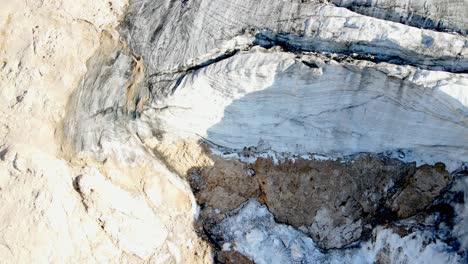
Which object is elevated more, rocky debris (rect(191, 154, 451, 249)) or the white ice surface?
the white ice surface

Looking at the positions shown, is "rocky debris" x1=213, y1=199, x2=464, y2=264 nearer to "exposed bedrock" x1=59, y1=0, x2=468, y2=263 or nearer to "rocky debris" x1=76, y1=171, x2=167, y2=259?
"exposed bedrock" x1=59, y1=0, x2=468, y2=263

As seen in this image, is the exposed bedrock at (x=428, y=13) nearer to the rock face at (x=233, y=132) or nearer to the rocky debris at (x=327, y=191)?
the rock face at (x=233, y=132)

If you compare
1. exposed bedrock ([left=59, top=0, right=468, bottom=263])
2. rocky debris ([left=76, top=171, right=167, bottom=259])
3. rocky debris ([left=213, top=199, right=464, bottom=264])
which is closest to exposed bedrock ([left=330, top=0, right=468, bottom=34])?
exposed bedrock ([left=59, top=0, right=468, bottom=263])

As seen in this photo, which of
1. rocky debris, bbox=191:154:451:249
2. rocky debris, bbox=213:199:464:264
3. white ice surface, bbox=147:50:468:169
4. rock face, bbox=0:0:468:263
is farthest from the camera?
rocky debris, bbox=191:154:451:249

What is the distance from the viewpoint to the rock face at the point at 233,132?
533 cm

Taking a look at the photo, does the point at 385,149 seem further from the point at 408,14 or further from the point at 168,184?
the point at 168,184

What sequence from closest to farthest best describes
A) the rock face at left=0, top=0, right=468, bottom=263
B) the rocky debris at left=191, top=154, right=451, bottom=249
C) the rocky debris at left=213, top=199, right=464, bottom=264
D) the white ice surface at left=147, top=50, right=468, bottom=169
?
the white ice surface at left=147, top=50, right=468, bottom=169
the rock face at left=0, top=0, right=468, bottom=263
the rocky debris at left=213, top=199, right=464, bottom=264
the rocky debris at left=191, top=154, right=451, bottom=249

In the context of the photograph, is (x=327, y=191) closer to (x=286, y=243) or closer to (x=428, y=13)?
(x=286, y=243)

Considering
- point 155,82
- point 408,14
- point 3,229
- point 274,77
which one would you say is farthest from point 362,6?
point 3,229

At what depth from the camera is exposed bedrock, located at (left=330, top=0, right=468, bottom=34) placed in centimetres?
552

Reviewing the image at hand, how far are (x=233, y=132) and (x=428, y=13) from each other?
85.6 inches

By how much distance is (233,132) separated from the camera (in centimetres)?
583

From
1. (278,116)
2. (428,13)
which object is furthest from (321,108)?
(428,13)

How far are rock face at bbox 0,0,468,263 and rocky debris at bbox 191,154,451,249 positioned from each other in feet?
0.05
